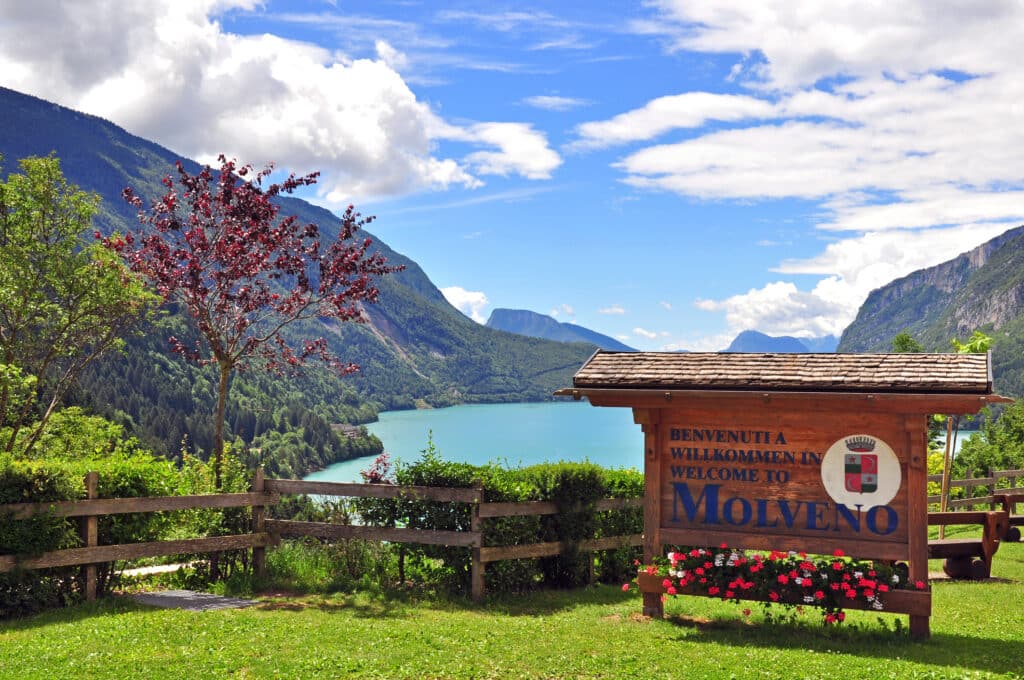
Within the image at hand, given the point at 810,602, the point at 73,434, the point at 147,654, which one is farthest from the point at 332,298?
the point at 73,434

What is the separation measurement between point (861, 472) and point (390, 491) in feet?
20.9

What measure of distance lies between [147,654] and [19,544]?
3247 mm

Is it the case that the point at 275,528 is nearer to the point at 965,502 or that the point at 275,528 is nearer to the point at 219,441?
the point at 219,441

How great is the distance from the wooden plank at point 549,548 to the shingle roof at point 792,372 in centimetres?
276

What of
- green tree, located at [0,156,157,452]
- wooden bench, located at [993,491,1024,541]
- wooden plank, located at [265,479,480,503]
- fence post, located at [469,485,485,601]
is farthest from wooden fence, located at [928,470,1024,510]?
green tree, located at [0,156,157,452]

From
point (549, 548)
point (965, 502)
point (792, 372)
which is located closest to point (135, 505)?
point (549, 548)

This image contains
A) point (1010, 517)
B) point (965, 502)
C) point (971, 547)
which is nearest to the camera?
point (971, 547)

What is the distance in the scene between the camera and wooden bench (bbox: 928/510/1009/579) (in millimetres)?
14727

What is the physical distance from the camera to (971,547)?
1499 centimetres

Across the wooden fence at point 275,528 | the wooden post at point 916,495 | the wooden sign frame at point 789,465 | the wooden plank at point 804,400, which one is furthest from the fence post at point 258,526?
the wooden post at point 916,495

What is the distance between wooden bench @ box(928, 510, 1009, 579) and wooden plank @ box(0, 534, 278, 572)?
11.2m

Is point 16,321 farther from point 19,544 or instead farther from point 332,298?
point 19,544

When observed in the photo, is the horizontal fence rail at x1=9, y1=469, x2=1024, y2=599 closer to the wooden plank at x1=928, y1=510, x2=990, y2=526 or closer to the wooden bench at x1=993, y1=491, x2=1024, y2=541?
the wooden plank at x1=928, y1=510, x2=990, y2=526

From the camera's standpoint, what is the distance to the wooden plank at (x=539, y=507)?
1212 centimetres
